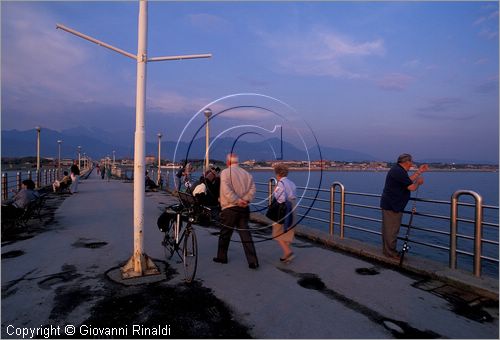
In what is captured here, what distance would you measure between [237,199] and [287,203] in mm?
968

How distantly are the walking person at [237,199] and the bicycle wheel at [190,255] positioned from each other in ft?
2.14

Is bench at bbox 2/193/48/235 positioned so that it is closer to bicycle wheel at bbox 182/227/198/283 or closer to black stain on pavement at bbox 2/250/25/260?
black stain on pavement at bbox 2/250/25/260

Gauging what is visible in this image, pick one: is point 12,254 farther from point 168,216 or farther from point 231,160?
point 231,160

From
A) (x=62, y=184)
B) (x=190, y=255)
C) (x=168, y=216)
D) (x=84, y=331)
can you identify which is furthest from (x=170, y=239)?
(x=62, y=184)

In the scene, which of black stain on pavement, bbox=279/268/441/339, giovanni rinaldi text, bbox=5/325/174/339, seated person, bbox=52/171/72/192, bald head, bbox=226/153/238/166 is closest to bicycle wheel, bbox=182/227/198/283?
bald head, bbox=226/153/238/166

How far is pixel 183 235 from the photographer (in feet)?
19.2

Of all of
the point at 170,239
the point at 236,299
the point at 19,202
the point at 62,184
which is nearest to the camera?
the point at 236,299

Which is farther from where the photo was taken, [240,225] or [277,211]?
[277,211]

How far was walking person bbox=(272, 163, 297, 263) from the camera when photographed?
629cm

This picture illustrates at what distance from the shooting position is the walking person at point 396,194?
6.01 meters

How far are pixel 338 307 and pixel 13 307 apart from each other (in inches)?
156

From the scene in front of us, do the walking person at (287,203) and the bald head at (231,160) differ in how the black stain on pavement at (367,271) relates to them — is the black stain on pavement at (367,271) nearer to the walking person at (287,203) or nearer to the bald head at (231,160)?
the walking person at (287,203)

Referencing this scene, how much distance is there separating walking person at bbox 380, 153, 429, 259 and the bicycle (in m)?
3.35

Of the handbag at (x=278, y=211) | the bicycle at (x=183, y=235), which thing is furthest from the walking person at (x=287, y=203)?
the bicycle at (x=183, y=235)
